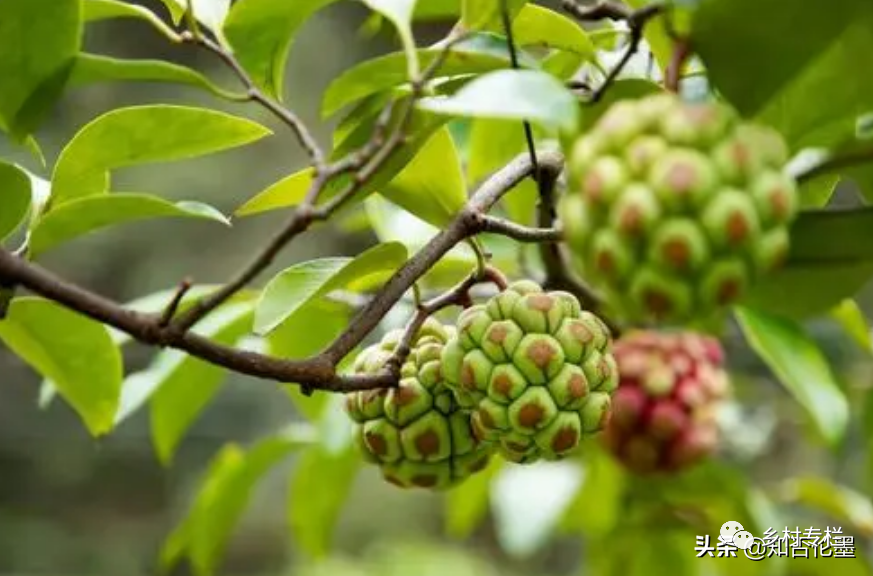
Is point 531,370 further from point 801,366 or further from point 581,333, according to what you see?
point 801,366

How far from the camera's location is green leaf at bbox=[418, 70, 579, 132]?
2.10ft

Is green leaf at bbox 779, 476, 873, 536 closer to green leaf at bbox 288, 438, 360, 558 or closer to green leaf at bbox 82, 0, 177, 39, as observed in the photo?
green leaf at bbox 288, 438, 360, 558

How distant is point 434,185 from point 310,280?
0.38 ft

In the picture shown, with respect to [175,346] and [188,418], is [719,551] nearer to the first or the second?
[188,418]

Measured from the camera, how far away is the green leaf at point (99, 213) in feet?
2.95

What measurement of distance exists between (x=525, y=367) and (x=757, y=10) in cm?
26

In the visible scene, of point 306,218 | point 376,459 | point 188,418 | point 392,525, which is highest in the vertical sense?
point 306,218

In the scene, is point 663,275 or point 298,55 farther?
point 298,55

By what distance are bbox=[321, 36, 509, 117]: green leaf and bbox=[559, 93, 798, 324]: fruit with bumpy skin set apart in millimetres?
201

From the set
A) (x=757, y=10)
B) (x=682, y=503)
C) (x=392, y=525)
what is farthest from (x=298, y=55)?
(x=757, y=10)

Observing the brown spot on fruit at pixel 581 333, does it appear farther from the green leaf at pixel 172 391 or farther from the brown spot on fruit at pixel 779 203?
the green leaf at pixel 172 391

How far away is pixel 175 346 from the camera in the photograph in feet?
2.53

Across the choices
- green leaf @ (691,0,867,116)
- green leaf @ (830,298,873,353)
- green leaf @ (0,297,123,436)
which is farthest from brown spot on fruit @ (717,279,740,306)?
green leaf @ (830,298,873,353)

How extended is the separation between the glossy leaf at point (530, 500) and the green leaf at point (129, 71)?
0.88m
